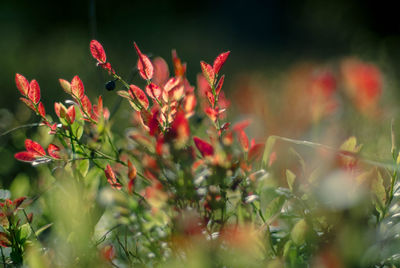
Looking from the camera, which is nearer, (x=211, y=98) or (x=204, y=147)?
(x=204, y=147)

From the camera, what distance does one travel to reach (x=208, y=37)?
7160 millimetres

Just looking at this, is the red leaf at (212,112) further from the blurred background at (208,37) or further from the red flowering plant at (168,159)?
the blurred background at (208,37)

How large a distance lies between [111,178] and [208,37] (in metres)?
6.61

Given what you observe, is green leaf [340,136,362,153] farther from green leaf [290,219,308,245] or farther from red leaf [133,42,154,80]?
red leaf [133,42,154,80]

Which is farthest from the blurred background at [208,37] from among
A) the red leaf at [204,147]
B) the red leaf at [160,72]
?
the red leaf at [204,147]

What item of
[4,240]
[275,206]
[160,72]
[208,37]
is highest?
Result: [160,72]

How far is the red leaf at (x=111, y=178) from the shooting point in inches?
28.7

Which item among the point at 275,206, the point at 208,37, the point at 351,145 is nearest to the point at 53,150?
the point at 275,206

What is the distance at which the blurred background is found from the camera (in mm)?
Result: 3205

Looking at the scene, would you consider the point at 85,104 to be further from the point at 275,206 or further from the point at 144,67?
the point at 275,206

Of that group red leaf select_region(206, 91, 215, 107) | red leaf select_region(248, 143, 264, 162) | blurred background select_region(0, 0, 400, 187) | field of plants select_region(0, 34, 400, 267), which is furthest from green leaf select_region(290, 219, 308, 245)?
blurred background select_region(0, 0, 400, 187)

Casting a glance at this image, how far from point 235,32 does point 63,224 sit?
7.66 m

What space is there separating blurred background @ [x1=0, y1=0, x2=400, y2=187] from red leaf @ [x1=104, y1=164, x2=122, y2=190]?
122 cm

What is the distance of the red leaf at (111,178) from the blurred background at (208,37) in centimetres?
122
